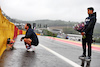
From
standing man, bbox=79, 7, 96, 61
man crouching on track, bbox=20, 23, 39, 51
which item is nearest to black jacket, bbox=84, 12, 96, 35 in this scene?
standing man, bbox=79, 7, 96, 61

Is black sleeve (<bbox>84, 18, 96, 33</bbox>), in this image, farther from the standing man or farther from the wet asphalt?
the wet asphalt

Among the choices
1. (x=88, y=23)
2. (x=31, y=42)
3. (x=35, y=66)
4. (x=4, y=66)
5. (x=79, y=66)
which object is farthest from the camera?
(x=31, y=42)

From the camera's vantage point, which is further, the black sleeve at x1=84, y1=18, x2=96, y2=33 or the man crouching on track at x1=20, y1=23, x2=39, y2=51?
the man crouching on track at x1=20, y1=23, x2=39, y2=51

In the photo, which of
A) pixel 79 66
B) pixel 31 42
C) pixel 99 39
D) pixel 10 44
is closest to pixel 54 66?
pixel 79 66

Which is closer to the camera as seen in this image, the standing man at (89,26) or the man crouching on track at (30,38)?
the standing man at (89,26)

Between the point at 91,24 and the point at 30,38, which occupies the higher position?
the point at 91,24

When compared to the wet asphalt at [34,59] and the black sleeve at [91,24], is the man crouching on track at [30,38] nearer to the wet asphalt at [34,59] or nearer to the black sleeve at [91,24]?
the wet asphalt at [34,59]

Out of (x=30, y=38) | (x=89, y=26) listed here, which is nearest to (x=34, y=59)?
(x=89, y=26)

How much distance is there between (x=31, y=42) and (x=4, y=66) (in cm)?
363

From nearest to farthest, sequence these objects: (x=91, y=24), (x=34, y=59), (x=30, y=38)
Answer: (x=91, y=24) → (x=34, y=59) → (x=30, y=38)

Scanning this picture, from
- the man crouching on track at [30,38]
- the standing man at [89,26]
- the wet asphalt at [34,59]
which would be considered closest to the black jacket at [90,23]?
the standing man at [89,26]

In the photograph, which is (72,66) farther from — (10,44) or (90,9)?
(10,44)

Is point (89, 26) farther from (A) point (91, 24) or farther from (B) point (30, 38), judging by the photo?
(B) point (30, 38)

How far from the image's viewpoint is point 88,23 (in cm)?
528
